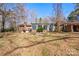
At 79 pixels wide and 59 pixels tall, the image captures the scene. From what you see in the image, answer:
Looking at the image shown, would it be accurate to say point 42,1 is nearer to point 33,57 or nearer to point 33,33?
point 33,33

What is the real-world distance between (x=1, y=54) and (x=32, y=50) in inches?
11.5

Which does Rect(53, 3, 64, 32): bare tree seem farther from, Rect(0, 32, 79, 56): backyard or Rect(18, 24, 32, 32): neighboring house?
Rect(18, 24, 32, 32): neighboring house

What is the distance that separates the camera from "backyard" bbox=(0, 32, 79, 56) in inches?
69.5

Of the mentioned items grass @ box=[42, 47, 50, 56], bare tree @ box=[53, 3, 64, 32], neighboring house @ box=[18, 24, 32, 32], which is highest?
bare tree @ box=[53, 3, 64, 32]

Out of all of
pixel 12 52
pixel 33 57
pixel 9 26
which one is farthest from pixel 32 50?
pixel 9 26

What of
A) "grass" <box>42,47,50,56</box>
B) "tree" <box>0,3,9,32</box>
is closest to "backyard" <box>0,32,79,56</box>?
"grass" <box>42,47,50,56</box>

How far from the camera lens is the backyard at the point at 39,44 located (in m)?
1.77

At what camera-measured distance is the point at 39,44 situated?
1.79m

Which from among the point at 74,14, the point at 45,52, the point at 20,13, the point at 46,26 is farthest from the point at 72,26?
the point at 20,13

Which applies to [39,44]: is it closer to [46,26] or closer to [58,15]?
[46,26]

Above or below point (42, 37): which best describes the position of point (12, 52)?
below

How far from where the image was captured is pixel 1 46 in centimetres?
177

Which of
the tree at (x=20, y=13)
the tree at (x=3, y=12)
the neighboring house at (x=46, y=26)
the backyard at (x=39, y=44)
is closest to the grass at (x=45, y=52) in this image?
the backyard at (x=39, y=44)

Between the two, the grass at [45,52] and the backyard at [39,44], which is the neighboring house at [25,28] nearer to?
the backyard at [39,44]
